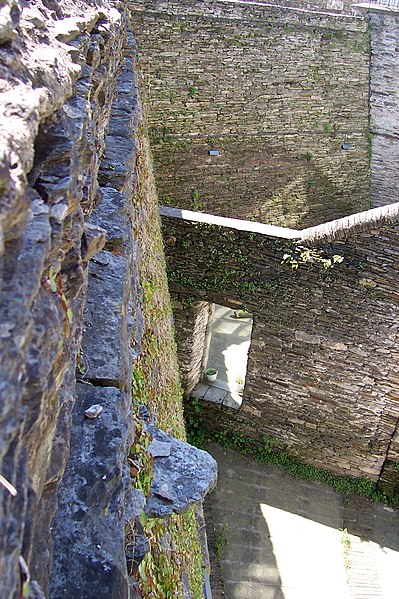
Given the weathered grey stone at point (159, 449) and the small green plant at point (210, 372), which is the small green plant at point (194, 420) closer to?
the small green plant at point (210, 372)

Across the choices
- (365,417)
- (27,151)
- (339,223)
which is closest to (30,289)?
(27,151)

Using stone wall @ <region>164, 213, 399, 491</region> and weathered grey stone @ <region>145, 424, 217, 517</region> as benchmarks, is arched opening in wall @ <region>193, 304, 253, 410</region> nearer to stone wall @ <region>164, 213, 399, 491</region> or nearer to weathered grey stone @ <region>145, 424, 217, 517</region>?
stone wall @ <region>164, 213, 399, 491</region>

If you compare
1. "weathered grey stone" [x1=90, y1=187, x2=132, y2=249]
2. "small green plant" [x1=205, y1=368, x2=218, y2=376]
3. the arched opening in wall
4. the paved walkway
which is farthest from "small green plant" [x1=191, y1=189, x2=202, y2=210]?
"weathered grey stone" [x1=90, y1=187, x2=132, y2=249]

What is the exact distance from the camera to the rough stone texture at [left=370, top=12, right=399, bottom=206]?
9.87m

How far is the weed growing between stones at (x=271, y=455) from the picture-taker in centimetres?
734

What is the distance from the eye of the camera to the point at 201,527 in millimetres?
4621

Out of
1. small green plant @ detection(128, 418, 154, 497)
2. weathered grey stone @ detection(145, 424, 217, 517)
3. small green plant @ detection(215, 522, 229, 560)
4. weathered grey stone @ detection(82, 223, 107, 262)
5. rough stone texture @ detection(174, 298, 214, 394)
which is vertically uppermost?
weathered grey stone @ detection(82, 223, 107, 262)

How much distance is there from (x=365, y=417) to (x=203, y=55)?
6.08 meters

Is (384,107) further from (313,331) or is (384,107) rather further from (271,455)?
(271,455)

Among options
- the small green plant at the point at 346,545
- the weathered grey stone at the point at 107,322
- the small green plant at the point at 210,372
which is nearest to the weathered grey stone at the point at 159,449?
the weathered grey stone at the point at 107,322

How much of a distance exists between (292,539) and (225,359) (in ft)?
10.7

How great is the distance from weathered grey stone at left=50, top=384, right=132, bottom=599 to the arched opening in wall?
6369 mm

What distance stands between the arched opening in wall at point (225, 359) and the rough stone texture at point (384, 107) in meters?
3.83

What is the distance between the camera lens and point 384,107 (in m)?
10.2
